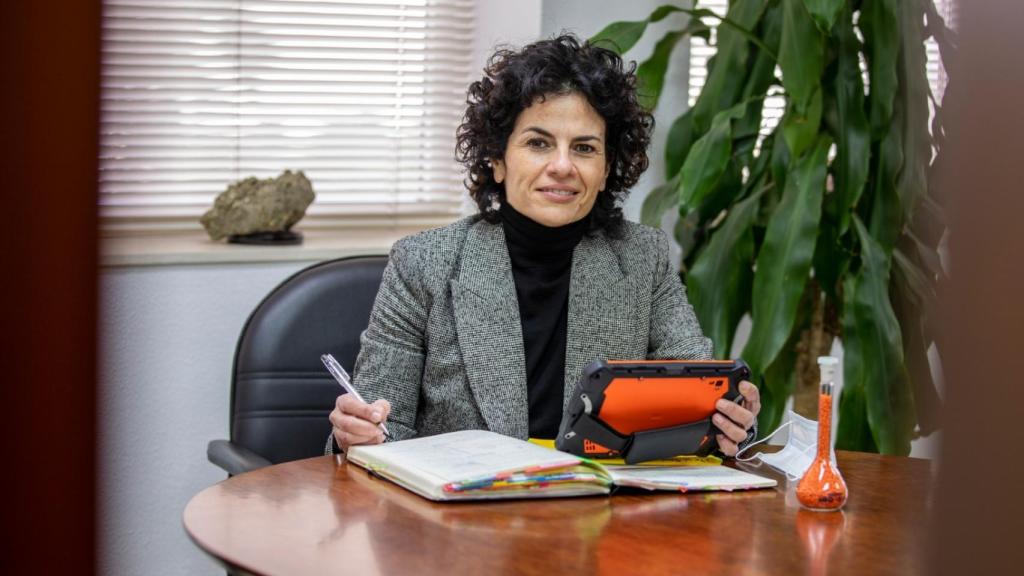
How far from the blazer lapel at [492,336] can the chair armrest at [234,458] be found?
16.5 inches

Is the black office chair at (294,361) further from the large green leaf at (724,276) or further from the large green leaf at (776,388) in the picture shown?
the large green leaf at (776,388)

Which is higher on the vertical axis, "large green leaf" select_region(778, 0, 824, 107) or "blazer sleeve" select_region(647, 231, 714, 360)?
"large green leaf" select_region(778, 0, 824, 107)

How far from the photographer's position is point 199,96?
3004 mm

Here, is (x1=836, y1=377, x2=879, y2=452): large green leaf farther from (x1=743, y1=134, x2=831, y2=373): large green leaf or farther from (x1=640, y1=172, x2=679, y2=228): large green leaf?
(x1=640, y1=172, x2=679, y2=228): large green leaf

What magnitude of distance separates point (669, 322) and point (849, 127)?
2.59 feet

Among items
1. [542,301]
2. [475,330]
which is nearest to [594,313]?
[542,301]

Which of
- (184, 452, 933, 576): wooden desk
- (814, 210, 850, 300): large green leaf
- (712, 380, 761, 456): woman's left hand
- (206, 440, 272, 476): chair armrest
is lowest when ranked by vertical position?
(206, 440, 272, 476): chair armrest

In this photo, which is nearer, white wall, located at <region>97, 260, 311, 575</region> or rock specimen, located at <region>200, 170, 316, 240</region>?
white wall, located at <region>97, 260, 311, 575</region>

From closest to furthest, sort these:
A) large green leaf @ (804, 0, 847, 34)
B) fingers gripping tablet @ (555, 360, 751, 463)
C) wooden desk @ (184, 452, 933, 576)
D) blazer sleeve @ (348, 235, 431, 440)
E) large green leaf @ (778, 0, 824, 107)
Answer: wooden desk @ (184, 452, 933, 576)
fingers gripping tablet @ (555, 360, 751, 463)
blazer sleeve @ (348, 235, 431, 440)
large green leaf @ (804, 0, 847, 34)
large green leaf @ (778, 0, 824, 107)

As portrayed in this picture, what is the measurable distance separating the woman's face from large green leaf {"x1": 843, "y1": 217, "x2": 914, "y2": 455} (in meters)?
0.78

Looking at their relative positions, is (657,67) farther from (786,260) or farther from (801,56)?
(786,260)

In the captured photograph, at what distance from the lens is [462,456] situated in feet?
5.21

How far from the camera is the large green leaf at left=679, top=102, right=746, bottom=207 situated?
2600 millimetres

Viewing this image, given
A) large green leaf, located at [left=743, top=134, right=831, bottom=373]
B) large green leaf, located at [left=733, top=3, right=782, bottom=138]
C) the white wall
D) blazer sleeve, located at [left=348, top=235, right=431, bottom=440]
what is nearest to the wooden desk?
blazer sleeve, located at [left=348, top=235, right=431, bottom=440]
